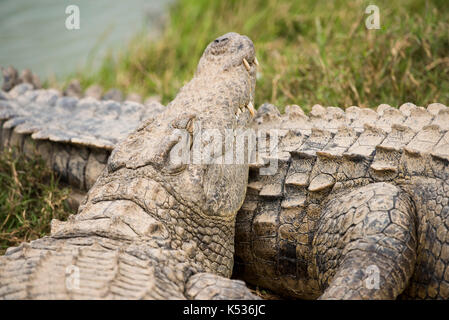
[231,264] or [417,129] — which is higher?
[417,129]

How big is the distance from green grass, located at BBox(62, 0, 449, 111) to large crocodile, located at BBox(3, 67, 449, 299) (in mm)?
1254

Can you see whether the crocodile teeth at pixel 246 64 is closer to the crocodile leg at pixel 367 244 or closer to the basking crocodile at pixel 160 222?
the basking crocodile at pixel 160 222

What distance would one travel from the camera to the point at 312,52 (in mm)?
4934

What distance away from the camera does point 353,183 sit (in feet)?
8.89

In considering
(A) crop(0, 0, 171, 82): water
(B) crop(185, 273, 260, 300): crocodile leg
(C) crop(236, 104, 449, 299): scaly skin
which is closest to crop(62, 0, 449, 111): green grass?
(A) crop(0, 0, 171, 82): water

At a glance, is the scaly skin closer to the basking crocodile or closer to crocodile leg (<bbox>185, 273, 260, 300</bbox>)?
the basking crocodile

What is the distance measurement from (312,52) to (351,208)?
8.81ft

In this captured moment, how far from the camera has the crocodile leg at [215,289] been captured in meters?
2.19

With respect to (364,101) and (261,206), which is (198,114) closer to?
(261,206)

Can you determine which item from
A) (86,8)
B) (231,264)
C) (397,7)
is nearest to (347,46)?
(397,7)

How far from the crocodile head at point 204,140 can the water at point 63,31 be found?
3.88 meters

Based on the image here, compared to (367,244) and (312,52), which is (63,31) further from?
(367,244)

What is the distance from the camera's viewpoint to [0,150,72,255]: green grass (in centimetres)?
355
